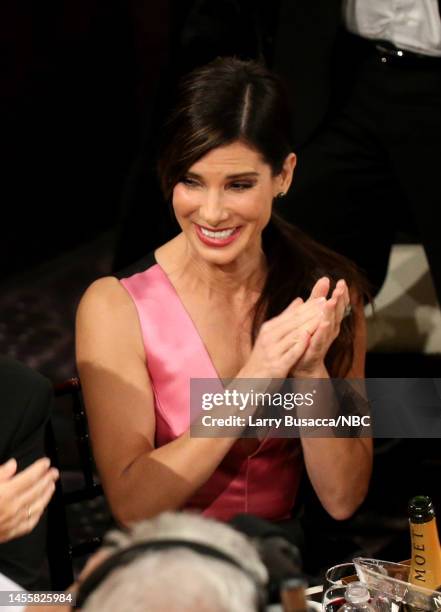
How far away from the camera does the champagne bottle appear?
131 centimetres

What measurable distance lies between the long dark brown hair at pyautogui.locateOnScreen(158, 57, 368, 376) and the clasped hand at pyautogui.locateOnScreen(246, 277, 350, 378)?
0.17m

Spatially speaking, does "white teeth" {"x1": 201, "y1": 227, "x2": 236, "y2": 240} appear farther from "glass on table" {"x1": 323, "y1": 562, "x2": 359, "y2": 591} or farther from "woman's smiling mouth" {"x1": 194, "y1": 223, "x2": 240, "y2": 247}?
"glass on table" {"x1": 323, "y1": 562, "x2": 359, "y2": 591}

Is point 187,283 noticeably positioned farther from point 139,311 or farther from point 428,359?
point 428,359

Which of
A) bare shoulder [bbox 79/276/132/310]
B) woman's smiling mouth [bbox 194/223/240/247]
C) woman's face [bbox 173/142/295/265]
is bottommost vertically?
bare shoulder [bbox 79/276/132/310]

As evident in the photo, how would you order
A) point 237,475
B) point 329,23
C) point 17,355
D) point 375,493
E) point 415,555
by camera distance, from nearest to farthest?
point 415,555
point 237,475
point 329,23
point 375,493
point 17,355

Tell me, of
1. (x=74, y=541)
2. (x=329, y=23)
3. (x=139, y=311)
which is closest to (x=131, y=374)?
(x=139, y=311)

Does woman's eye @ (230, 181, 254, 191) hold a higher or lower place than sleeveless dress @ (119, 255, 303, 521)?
higher

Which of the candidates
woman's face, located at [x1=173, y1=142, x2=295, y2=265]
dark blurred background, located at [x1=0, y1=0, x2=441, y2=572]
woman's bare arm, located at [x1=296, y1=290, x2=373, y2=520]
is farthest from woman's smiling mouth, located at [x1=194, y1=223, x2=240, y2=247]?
dark blurred background, located at [x1=0, y1=0, x2=441, y2=572]

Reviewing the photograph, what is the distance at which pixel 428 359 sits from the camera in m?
2.46

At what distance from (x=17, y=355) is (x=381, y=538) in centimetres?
135

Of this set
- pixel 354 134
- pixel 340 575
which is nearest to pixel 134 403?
pixel 340 575

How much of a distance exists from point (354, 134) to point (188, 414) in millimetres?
764

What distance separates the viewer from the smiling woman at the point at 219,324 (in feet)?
5.44

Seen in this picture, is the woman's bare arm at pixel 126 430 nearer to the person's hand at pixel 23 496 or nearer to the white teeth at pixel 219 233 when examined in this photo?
the white teeth at pixel 219 233
